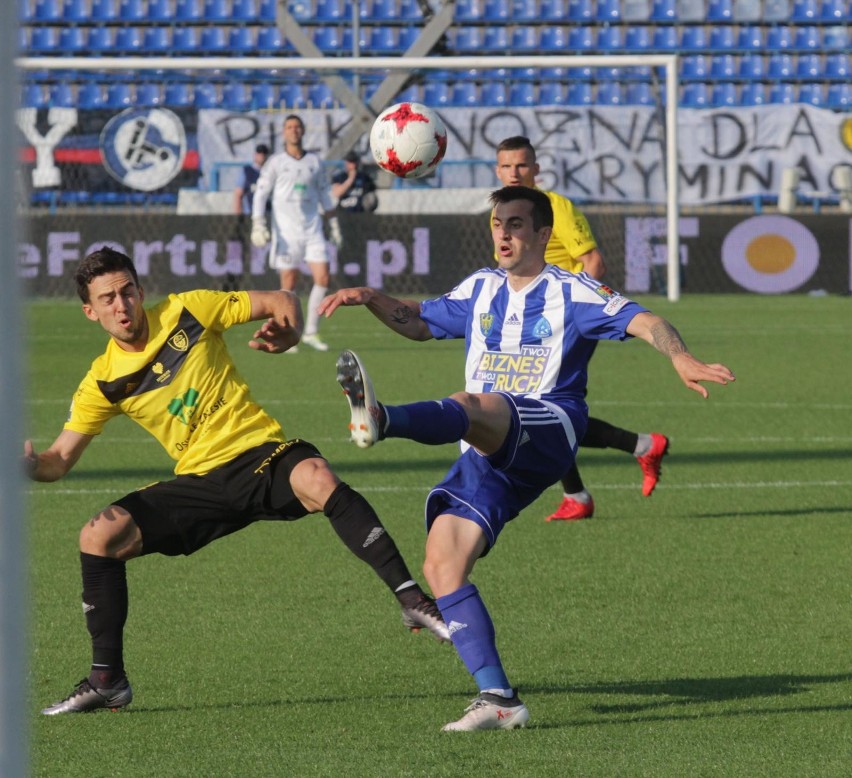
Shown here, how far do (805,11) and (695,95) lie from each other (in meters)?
2.73

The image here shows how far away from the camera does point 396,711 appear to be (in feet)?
13.6

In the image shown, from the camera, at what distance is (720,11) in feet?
87.7

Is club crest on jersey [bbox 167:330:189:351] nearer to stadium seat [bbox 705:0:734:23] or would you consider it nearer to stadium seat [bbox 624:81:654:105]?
stadium seat [bbox 624:81:654:105]

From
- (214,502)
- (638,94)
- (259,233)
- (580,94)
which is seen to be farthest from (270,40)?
(214,502)

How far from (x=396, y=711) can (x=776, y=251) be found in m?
17.8

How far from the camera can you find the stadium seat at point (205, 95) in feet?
80.8

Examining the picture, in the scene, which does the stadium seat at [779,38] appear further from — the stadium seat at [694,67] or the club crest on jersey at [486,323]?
the club crest on jersey at [486,323]

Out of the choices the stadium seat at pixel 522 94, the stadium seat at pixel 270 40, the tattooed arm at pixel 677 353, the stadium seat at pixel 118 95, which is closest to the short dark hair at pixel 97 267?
the tattooed arm at pixel 677 353

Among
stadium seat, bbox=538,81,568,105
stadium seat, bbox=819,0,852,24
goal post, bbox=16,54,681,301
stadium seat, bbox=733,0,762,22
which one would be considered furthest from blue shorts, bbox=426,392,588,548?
stadium seat, bbox=819,0,852,24

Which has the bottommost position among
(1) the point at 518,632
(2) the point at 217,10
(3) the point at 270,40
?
(1) the point at 518,632

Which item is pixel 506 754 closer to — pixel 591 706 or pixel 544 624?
pixel 591 706

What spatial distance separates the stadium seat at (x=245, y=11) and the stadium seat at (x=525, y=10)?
4.54 meters

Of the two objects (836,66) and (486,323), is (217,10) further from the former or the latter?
(486,323)

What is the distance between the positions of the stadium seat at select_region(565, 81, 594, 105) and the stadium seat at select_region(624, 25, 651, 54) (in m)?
2.45
